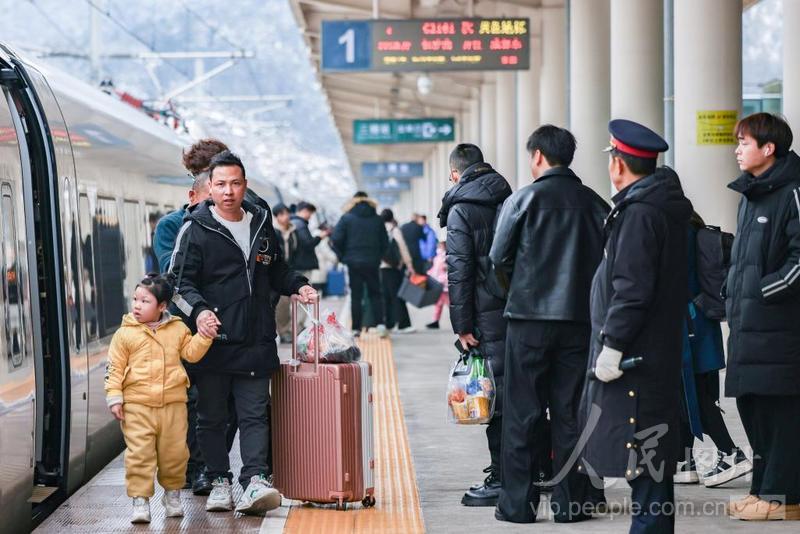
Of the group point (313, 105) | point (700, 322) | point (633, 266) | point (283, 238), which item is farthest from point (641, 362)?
point (313, 105)

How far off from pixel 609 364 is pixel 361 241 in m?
11.3

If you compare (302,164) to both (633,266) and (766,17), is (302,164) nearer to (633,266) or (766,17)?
(766,17)

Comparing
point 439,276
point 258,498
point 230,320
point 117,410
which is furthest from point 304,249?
point 117,410

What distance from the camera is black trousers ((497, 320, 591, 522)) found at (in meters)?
6.27

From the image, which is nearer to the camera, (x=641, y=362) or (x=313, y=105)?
(x=641, y=362)

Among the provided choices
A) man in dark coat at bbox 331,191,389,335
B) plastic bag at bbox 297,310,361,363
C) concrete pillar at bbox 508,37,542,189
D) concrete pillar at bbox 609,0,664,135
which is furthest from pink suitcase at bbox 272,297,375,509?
concrete pillar at bbox 508,37,542,189

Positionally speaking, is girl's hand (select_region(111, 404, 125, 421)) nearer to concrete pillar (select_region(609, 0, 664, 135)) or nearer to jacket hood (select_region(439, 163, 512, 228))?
jacket hood (select_region(439, 163, 512, 228))

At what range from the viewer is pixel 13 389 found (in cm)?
611

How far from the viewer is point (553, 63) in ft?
70.7

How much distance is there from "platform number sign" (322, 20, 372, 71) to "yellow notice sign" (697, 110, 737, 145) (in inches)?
203

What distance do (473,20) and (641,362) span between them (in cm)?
1191

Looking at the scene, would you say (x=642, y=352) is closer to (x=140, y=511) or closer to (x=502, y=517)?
(x=502, y=517)

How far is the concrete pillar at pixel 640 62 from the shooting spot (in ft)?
48.4

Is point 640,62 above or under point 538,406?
above
